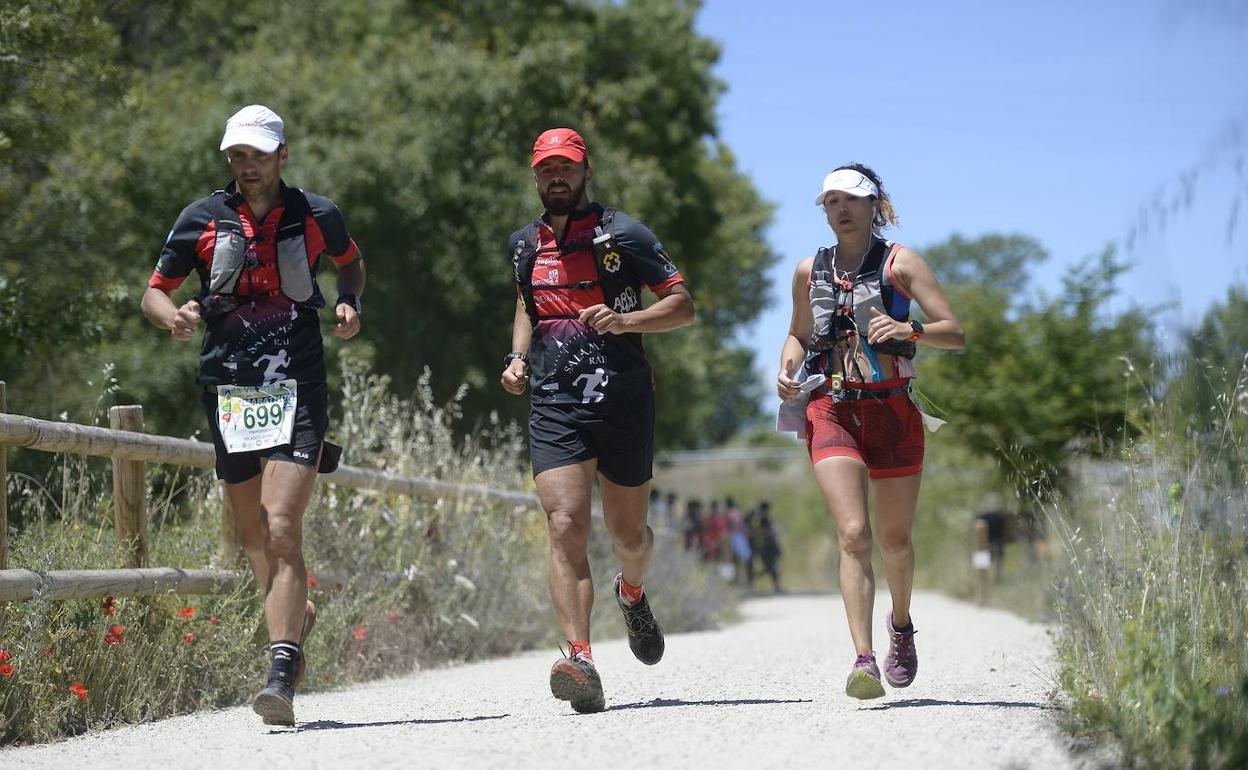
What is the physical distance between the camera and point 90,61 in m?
13.1

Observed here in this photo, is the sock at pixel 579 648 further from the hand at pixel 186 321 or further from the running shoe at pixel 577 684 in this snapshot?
the hand at pixel 186 321

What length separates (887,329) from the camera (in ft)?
22.2

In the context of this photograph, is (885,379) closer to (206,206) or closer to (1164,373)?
(1164,373)

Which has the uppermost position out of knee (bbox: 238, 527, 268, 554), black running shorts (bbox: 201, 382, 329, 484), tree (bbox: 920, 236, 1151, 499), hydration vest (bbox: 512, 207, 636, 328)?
tree (bbox: 920, 236, 1151, 499)

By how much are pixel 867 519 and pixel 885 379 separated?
0.58m

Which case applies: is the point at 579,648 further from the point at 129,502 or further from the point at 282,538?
the point at 129,502

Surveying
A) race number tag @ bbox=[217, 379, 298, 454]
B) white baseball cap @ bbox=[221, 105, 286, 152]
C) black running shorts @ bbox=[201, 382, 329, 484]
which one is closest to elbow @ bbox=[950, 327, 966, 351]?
black running shorts @ bbox=[201, 382, 329, 484]

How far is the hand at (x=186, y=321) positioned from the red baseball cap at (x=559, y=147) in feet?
4.99

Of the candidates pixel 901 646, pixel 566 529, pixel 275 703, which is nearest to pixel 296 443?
pixel 275 703

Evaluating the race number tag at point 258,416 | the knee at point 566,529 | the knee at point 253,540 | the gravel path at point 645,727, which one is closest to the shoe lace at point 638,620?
the gravel path at point 645,727

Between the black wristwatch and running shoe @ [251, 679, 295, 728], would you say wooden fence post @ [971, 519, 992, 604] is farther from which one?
running shoe @ [251, 679, 295, 728]

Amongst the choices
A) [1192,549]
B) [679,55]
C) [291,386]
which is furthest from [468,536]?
[679,55]

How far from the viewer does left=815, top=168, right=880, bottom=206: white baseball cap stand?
7.11 m

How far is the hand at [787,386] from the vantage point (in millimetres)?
7031
